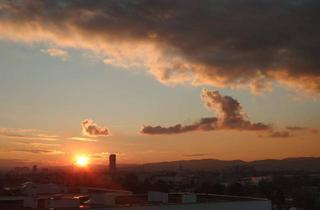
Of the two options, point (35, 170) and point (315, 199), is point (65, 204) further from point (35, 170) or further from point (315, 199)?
point (35, 170)

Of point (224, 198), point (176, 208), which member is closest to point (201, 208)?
point (176, 208)

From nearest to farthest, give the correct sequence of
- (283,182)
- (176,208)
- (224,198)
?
(176,208), (224,198), (283,182)

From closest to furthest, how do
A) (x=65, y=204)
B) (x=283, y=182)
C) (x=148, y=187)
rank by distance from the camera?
(x=65, y=204)
(x=148, y=187)
(x=283, y=182)

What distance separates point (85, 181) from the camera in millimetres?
89250

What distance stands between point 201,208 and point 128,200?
7.29m

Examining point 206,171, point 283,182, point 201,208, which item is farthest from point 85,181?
point 206,171

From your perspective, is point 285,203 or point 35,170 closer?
point 285,203

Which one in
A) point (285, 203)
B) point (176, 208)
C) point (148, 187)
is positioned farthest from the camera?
point (285, 203)

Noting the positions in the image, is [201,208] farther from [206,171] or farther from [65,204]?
[206,171]

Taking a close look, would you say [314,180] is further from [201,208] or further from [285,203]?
[201,208]

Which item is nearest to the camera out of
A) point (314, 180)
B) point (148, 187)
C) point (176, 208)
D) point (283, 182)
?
point (176, 208)

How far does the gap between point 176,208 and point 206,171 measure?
10802cm

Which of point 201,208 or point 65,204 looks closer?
point 65,204

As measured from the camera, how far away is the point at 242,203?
1700 inches
